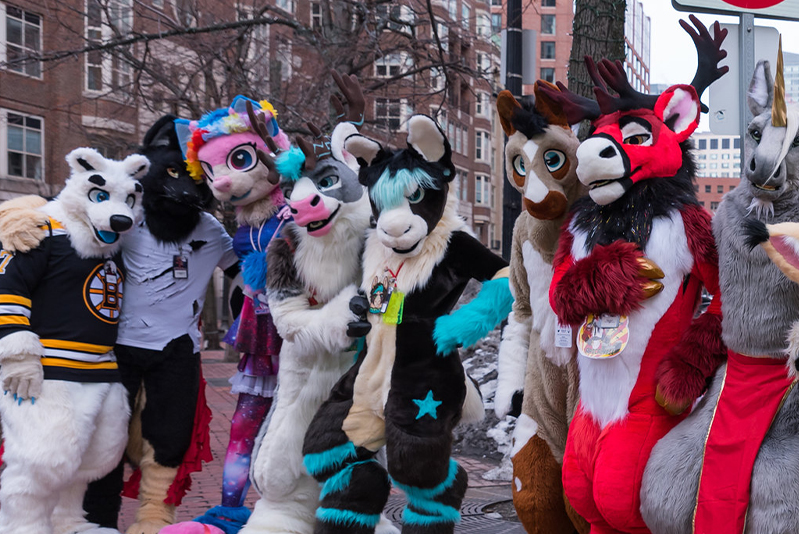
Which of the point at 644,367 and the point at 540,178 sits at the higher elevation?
the point at 540,178

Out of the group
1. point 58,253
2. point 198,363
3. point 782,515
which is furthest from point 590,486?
point 58,253

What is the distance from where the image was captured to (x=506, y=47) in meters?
6.08

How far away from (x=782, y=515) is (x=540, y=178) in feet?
5.07

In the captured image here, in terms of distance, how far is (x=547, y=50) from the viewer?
6353cm

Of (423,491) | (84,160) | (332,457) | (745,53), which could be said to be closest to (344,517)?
(332,457)

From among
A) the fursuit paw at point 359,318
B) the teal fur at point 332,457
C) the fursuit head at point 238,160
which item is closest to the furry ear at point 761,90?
the fursuit paw at point 359,318

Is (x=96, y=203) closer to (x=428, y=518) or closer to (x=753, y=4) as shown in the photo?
(x=428, y=518)

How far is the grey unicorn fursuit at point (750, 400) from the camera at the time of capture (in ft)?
7.74

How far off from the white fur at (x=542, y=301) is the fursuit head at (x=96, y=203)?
2099mm

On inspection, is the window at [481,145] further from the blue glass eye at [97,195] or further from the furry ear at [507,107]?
the furry ear at [507,107]

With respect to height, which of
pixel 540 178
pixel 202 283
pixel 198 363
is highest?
pixel 540 178

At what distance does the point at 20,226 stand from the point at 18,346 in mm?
643

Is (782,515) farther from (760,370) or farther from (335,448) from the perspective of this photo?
(335,448)

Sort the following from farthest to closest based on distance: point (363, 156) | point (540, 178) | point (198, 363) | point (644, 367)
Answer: point (198, 363) → point (363, 156) → point (540, 178) → point (644, 367)
